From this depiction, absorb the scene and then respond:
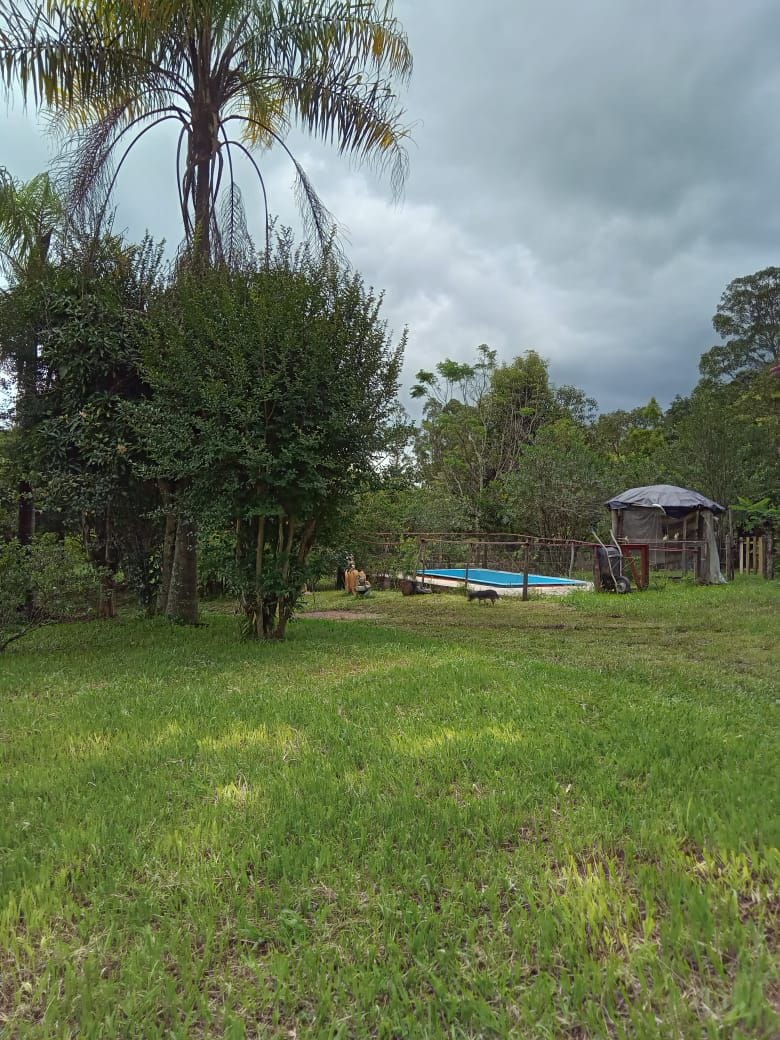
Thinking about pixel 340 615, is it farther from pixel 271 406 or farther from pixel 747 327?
pixel 747 327

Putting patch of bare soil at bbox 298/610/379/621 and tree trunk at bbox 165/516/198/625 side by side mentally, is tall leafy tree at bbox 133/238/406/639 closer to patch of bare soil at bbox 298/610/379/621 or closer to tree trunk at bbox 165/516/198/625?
tree trunk at bbox 165/516/198/625

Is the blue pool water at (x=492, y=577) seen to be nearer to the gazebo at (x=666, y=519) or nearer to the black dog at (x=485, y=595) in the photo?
the gazebo at (x=666, y=519)

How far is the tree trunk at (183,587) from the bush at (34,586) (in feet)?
5.95

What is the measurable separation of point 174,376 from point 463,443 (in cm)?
2106

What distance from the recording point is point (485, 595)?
1197 centimetres

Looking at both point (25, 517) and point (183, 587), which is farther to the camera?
point (25, 517)

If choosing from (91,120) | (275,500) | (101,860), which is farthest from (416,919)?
(91,120)

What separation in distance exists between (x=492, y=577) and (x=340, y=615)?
22.7 feet

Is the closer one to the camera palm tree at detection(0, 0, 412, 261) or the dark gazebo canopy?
palm tree at detection(0, 0, 412, 261)

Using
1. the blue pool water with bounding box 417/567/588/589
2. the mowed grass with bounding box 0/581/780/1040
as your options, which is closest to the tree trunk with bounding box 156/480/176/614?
the mowed grass with bounding box 0/581/780/1040

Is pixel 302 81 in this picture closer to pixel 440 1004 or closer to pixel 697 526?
pixel 440 1004

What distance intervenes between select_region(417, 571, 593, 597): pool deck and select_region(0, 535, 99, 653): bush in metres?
8.40

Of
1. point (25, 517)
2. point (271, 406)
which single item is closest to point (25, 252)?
point (25, 517)

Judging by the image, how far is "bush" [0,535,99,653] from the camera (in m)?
6.20
